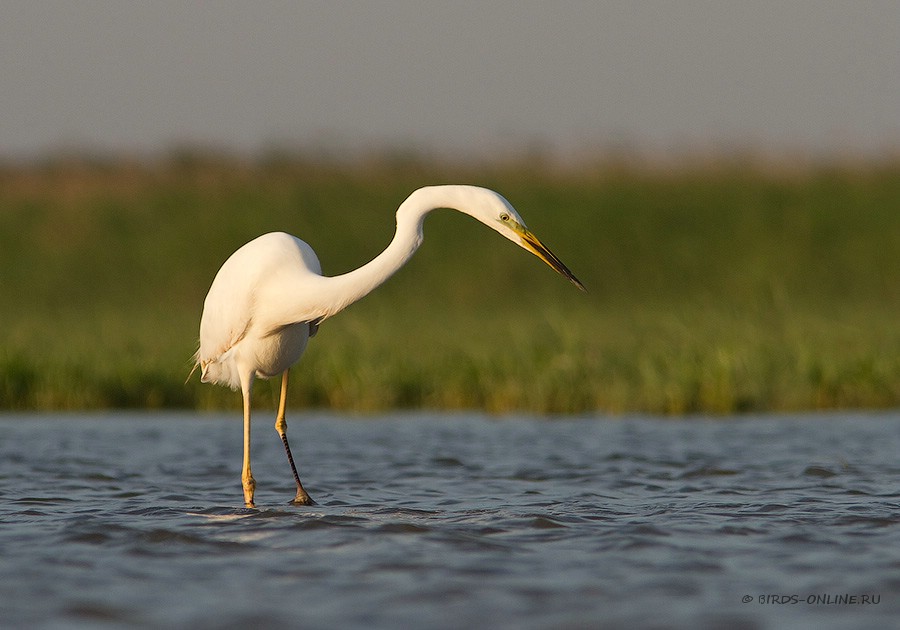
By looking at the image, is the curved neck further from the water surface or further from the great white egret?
the water surface

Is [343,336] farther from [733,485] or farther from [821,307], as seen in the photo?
[821,307]

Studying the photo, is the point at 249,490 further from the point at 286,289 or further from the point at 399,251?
the point at 399,251

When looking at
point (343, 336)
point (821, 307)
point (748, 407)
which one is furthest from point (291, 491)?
point (821, 307)

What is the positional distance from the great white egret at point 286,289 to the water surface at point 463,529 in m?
0.87

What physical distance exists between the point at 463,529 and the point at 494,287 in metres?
18.8

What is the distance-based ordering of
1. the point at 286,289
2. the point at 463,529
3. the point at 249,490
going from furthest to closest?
the point at 249,490
the point at 286,289
the point at 463,529

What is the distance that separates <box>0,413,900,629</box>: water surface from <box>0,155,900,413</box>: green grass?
4.86 ft

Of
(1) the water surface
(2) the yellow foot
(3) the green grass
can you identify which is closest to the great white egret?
(2) the yellow foot

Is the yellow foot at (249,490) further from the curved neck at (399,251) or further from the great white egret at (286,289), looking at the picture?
the curved neck at (399,251)

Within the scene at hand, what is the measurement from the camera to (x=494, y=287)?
25891mm

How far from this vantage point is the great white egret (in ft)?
24.0

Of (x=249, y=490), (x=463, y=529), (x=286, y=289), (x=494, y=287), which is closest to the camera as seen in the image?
(x=463, y=529)

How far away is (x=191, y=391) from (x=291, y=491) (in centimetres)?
491

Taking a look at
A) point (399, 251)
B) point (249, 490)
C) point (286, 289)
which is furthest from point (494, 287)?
point (399, 251)
